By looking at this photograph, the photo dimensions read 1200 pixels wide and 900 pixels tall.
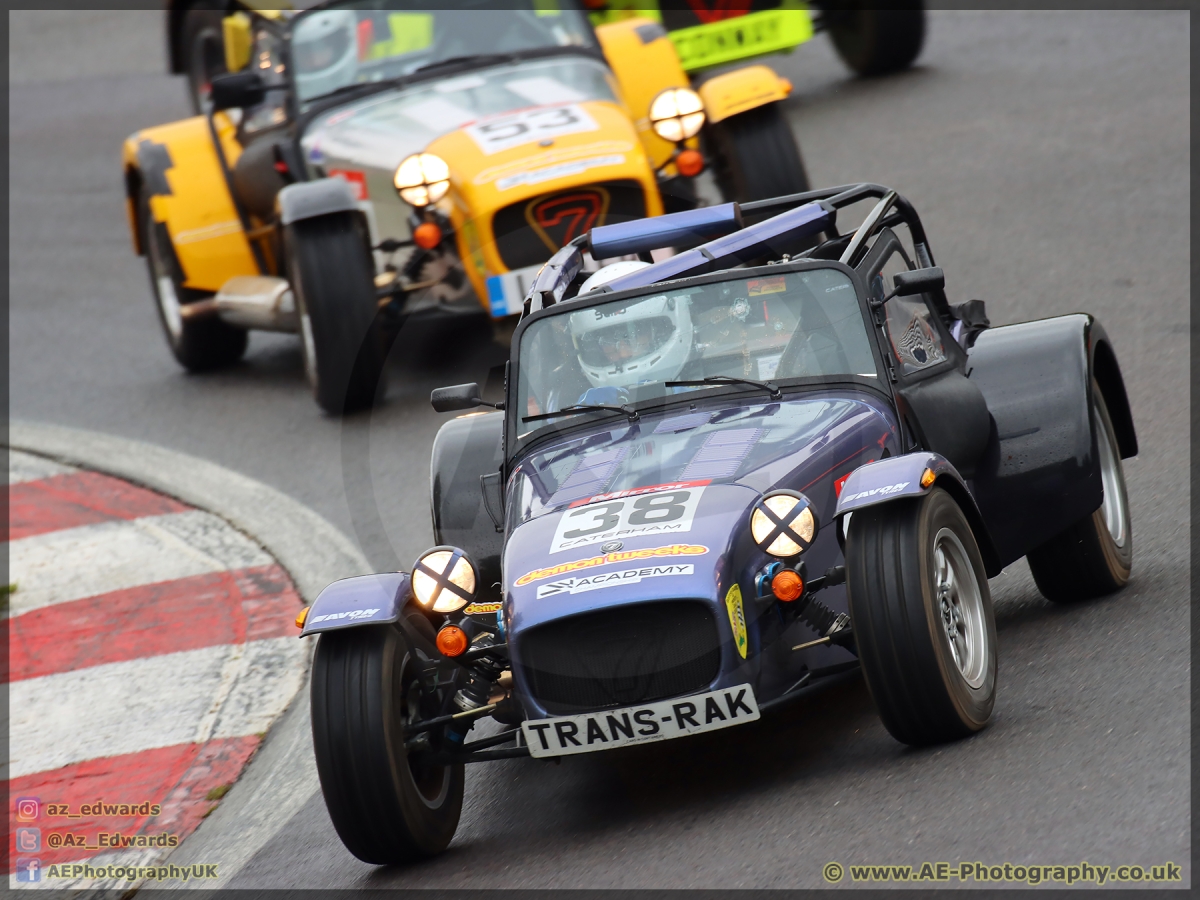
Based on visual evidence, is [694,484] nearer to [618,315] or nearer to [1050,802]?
[618,315]

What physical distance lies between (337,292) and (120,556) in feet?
6.40

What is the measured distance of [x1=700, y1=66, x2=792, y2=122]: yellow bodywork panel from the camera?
10359mm

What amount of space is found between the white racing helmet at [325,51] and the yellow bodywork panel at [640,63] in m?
1.63

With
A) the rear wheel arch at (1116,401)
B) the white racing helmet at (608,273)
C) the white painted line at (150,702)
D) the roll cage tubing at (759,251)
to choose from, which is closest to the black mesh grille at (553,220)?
the roll cage tubing at (759,251)

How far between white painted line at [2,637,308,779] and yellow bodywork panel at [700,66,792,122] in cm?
451

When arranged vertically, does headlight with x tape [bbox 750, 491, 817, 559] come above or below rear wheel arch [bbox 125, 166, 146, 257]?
above

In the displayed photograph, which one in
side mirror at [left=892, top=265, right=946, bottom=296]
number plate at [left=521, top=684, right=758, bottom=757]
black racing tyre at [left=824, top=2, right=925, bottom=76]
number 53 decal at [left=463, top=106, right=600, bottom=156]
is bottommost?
black racing tyre at [left=824, top=2, right=925, bottom=76]

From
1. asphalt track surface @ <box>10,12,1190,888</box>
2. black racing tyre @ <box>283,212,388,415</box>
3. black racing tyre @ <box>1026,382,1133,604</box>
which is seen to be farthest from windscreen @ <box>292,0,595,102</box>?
black racing tyre @ <box>1026,382,1133,604</box>

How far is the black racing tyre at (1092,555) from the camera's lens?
6098 millimetres

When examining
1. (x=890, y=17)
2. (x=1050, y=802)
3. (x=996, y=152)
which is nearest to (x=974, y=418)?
(x=1050, y=802)

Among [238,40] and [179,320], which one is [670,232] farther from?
[238,40]

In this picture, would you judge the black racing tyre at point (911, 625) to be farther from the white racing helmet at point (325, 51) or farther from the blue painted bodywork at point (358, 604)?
the white racing helmet at point (325, 51)

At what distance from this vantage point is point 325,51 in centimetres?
1120

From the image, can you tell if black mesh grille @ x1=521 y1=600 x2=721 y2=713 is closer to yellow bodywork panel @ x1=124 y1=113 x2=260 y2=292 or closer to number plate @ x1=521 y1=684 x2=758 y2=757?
number plate @ x1=521 y1=684 x2=758 y2=757
